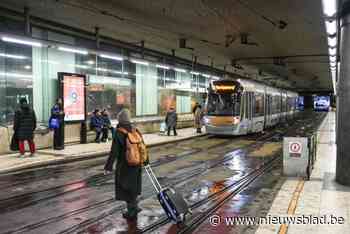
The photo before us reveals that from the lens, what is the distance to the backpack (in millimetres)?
6258

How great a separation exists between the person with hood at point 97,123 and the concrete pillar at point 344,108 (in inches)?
459

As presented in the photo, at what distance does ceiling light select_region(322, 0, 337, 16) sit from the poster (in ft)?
34.1

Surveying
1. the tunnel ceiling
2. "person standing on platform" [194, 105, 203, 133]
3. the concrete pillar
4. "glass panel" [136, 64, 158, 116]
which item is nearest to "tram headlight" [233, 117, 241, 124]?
the tunnel ceiling

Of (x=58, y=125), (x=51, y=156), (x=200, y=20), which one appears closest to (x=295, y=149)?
(x=200, y=20)

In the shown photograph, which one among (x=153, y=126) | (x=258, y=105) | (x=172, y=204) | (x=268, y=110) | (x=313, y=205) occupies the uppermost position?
(x=258, y=105)

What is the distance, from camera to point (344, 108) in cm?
909

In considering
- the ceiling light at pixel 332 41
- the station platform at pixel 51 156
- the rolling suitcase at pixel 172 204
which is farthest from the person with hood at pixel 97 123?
the rolling suitcase at pixel 172 204

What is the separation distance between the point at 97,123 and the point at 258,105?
426 inches

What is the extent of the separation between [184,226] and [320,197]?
3.07 meters

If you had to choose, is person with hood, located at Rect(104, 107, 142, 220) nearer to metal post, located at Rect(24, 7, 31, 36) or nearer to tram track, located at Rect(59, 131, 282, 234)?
tram track, located at Rect(59, 131, 282, 234)

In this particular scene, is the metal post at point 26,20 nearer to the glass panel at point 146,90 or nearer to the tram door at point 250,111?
the glass panel at point 146,90

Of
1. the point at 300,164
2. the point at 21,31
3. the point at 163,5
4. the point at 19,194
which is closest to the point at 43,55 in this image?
the point at 21,31

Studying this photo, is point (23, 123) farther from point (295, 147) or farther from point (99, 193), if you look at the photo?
point (295, 147)

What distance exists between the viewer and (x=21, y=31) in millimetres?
15242
